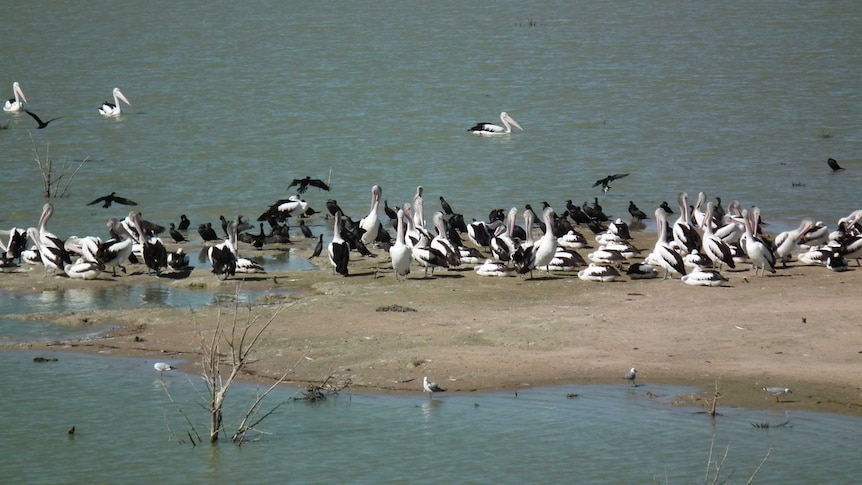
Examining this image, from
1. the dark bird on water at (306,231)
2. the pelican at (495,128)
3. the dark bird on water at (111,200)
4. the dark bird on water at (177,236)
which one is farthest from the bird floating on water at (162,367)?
the pelican at (495,128)

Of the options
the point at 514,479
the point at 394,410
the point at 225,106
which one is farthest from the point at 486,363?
the point at 225,106

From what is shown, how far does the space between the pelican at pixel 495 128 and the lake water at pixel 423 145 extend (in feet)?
1.27

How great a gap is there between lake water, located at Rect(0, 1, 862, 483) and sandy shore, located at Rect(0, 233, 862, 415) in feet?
1.43

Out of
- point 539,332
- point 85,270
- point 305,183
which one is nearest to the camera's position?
point 539,332

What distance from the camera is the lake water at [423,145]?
1021cm

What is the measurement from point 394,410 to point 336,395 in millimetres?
630

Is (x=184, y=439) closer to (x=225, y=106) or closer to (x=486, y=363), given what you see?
(x=486, y=363)

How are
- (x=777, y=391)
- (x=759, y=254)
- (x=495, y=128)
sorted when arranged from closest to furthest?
A: (x=777, y=391) → (x=759, y=254) → (x=495, y=128)

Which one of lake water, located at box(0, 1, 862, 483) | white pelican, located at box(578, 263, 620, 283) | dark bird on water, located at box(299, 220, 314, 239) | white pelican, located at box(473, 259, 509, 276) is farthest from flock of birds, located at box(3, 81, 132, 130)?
white pelican, located at box(578, 263, 620, 283)

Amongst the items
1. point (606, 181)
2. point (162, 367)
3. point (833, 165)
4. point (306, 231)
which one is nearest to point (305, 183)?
point (306, 231)

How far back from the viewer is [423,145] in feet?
97.2

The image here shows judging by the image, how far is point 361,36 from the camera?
4866cm

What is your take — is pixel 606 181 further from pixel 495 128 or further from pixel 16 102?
pixel 16 102

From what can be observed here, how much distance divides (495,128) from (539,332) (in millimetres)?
17955
